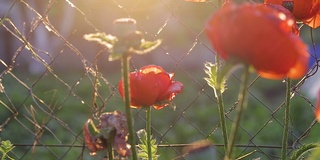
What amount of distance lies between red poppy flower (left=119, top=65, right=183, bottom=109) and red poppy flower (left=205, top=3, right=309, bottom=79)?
31cm

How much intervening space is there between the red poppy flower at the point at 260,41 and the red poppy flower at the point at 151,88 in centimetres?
31

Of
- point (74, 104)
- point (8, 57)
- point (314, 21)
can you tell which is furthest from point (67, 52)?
point (314, 21)

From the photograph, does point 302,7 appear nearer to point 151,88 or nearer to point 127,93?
point 151,88

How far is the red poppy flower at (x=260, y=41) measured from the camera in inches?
30.8

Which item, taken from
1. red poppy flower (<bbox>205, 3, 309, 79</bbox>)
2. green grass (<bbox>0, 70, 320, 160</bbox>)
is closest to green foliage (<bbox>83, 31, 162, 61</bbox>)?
red poppy flower (<bbox>205, 3, 309, 79</bbox>)

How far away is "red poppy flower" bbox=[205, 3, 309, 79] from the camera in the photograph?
2.57 feet

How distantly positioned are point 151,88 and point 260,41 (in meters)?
0.36

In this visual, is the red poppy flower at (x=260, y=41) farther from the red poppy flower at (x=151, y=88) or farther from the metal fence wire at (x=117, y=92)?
the metal fence wire at (x=117, y=92)

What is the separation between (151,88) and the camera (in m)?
1.13

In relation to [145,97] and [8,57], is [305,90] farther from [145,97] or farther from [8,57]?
[145,97]

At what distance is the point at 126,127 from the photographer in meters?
0.96

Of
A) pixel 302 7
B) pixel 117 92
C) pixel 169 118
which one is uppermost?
pixel 169 118

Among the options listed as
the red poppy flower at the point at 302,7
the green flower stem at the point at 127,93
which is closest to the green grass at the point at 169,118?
the red poppy flower at the point at 302,7

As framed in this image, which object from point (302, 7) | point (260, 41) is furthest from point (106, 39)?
point (302, 7)
